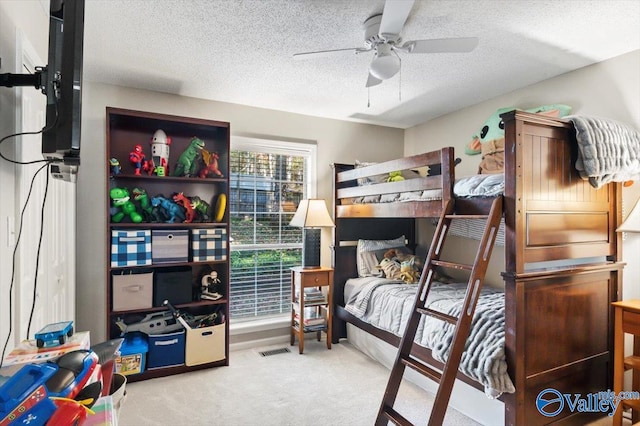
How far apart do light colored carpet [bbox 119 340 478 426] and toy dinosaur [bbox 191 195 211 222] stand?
4.41 ft

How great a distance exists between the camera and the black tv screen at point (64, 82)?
111cm

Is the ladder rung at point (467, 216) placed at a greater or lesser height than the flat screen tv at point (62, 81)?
lesser

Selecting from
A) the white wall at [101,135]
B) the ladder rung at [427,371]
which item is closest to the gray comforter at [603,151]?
the ladder rung at [427,371]

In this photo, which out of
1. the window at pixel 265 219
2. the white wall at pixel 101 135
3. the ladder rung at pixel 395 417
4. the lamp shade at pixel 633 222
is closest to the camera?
the ladder rung at pixel 395 417

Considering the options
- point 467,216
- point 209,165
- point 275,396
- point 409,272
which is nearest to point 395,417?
point 275,396

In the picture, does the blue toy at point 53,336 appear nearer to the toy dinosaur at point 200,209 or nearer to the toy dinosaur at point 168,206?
the toy dinosaur at point 168,206

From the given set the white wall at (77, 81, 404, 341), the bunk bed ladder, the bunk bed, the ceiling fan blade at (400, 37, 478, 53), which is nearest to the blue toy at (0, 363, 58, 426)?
the bunk bed ladder

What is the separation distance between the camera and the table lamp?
353 cm

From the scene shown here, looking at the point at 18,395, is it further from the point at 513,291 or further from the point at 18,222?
the point at 513,291

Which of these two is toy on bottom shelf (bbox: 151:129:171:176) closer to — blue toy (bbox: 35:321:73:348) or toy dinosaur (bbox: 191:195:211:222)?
toy dinosaur (bbox: 191:195:211:222)

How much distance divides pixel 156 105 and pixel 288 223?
177 cm

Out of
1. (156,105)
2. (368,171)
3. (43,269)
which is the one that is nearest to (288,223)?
(368,171)

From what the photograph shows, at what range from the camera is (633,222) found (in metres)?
2.27

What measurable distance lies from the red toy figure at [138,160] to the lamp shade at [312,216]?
1.47 meters
